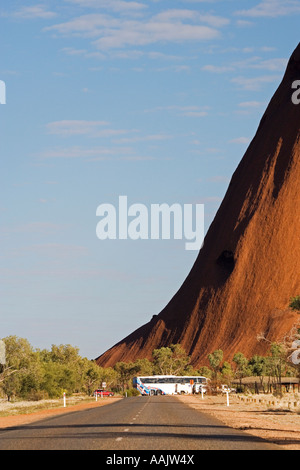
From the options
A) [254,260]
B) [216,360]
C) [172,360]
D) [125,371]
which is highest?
[254,260]

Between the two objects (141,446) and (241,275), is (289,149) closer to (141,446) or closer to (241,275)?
(241,275)

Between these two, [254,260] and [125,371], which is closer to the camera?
[254,260]

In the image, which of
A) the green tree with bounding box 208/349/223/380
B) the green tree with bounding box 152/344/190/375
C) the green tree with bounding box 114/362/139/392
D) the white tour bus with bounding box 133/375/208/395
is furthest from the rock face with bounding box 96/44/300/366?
the white tour bus with bounding box 133/375/208/395

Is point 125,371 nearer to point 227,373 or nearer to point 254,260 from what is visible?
point 254,260

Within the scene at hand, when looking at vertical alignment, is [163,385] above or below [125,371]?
above

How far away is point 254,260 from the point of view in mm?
158375

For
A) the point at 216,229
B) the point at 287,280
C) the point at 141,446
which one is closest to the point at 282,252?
the point at 287,280

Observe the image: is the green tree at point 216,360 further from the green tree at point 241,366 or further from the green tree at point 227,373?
the green tree at point 241,366

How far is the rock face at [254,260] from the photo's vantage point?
151 meters

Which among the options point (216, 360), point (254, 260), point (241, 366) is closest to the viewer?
point (241, 366)

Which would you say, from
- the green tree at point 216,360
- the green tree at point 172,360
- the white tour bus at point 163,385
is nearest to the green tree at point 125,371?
the green tree at point 172,360

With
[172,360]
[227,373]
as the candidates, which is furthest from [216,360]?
[172,360]

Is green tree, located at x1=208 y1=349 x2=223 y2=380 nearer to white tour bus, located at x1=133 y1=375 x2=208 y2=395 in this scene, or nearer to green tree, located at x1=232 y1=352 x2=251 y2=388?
green tree, located at x1=232 y1=352 x2=251 y2=388
